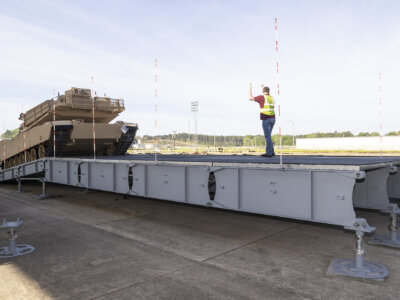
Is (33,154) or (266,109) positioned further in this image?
(33,154)

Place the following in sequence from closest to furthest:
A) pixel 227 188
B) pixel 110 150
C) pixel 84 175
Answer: pixel 227 188 < pixel 84 175 < pixel 110 150

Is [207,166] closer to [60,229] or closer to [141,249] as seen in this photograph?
[141,249]

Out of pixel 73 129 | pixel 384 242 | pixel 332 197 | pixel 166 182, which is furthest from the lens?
pixel 73 129

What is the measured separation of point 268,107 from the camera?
7.70 meters

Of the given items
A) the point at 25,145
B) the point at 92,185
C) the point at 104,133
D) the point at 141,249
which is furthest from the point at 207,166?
the point at 25,145

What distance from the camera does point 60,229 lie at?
630 centimetres

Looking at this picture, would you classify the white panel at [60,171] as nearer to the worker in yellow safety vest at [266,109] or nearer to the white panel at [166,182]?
the white panel at [166,182]

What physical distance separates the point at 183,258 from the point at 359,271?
2269mm

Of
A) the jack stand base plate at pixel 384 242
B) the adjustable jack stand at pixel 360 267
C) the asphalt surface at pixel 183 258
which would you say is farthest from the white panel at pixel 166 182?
the jack stand base plate at pixel 384 242

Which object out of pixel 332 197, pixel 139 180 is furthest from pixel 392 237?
pixel 139 180

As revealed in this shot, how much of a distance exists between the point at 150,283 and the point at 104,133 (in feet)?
29.6

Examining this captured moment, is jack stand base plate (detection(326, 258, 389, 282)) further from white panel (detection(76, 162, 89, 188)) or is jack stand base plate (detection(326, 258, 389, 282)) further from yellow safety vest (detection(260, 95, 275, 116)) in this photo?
white panel (detection(76, 162, 89, 188))

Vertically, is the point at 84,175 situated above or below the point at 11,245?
above

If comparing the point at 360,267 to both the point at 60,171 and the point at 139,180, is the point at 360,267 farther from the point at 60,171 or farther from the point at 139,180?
the point at 60,171
